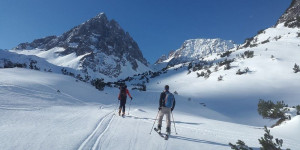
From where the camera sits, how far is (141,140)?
640cm

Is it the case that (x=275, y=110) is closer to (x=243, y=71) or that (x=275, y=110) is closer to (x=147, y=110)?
(x=147, y=110)

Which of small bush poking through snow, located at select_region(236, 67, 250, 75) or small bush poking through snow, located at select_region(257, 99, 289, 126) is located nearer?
small bush poking through snow, located at select_region(257, 99, 289, 126)

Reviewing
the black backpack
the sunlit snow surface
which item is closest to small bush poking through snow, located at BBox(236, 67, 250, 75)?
the sunlit snow surface

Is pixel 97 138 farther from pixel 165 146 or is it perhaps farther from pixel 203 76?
pixel 203 76

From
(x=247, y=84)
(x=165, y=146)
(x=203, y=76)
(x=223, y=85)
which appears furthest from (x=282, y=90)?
(x=165, y=146)

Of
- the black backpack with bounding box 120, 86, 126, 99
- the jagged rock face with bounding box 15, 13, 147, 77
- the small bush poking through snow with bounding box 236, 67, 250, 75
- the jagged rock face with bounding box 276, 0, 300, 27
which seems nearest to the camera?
the black backpack with bounding box 120, 86, 126, 99

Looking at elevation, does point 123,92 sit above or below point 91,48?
below

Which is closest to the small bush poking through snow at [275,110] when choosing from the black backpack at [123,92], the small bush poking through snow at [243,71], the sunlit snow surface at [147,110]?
the sunlit snow surface at [147,110]

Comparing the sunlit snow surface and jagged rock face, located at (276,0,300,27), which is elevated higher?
jagged rock face, located at (276,0,300,27)

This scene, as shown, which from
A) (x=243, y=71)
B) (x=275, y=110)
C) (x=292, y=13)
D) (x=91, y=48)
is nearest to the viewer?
(x=275, y=110)

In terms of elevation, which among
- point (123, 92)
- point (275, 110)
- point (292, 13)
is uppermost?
point (292, 13)

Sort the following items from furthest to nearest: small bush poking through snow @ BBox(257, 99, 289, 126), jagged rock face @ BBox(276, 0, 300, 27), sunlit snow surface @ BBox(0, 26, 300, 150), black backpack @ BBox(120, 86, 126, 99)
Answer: jagged rock face @ BBox(276, 0, 300, 27), black backpack @ BBox(120, 86, 126, 99), small bush poking through snow @ BBox(257, 99, 289, 126), sunlit snow surface @ BBox(0, 26, 300, 150)

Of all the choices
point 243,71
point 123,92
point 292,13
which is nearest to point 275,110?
point 123,92

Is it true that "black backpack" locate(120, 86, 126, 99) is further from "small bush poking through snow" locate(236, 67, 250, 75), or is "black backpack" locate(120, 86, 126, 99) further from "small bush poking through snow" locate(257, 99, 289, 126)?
"small bush poking through snow" locate(236, 67, 250, 75)
